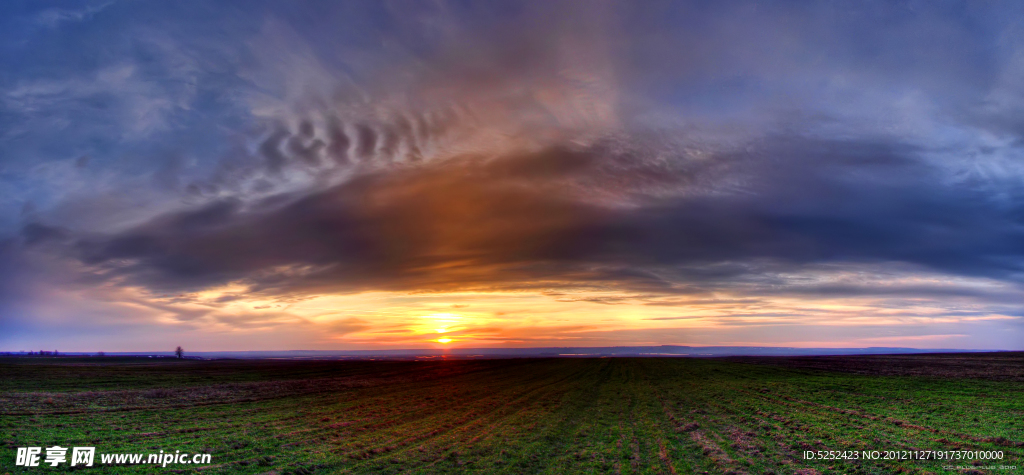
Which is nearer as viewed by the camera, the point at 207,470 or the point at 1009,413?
the point at 207,470

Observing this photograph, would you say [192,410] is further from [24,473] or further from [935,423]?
[935,423]

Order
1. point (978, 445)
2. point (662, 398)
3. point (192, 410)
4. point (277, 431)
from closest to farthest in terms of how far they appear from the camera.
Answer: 1. point (978, 445)
2. point (277, 431)
3. point (192, 410)
4. point (662, 398)

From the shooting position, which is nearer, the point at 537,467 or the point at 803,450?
the point at 537,467

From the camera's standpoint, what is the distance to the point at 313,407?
28.5m

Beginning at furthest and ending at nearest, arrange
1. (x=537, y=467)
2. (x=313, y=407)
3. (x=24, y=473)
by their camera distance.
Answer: (x=313, y=407) → (x=537, y=467) → (x=24, y=473)

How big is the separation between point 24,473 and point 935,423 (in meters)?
32.5

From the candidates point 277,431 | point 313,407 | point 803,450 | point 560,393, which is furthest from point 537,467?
point 560,393

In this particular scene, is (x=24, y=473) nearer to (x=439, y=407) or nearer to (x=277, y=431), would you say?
(x=277, y=431)

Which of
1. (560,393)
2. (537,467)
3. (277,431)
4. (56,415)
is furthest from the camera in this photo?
(560,393)

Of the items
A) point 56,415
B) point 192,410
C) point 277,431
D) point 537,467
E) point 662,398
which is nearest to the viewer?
point 537,467

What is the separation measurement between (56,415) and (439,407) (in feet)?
59.8

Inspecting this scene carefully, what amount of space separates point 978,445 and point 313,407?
29.9 meters

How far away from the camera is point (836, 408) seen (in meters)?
26.5

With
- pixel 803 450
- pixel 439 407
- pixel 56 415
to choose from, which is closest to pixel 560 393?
pixel 439 407
